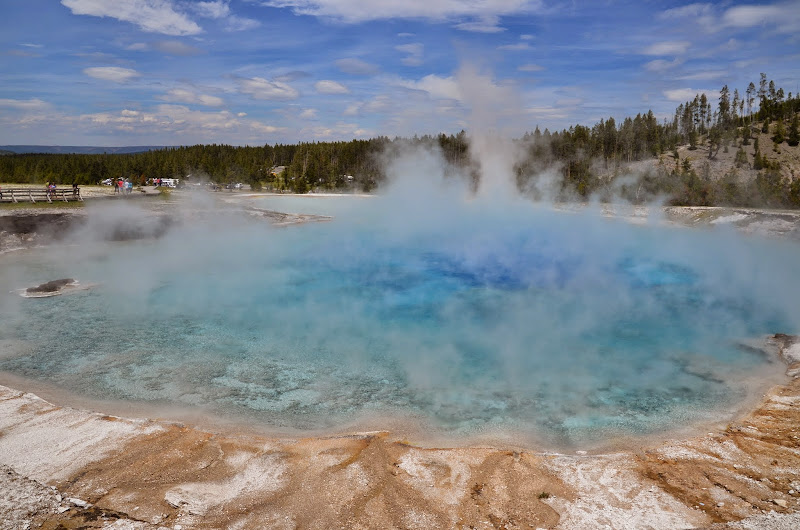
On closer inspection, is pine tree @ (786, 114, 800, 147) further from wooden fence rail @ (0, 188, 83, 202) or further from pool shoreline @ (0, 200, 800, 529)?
wooden fence rail @ (0, 188, 83, 202)

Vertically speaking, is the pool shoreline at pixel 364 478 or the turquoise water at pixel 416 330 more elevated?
the turquoise water at pixel 416 330

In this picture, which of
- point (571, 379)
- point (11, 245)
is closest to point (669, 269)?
point (571, 379)

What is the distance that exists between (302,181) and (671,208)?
3023cm

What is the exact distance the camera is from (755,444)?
5461 mm

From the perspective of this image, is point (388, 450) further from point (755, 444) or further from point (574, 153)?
point (574, 153)

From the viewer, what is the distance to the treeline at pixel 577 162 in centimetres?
3119

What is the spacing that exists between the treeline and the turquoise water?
584 inches

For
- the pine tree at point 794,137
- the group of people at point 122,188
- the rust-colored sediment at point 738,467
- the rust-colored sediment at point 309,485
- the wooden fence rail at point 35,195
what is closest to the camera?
the rust-colored sediment at point 309,485

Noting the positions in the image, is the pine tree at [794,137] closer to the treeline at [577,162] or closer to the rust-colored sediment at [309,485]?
the treeline at [577,162]

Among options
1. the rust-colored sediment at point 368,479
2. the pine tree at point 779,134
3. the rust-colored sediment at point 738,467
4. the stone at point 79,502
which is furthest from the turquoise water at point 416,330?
the pine tree at point 779,134

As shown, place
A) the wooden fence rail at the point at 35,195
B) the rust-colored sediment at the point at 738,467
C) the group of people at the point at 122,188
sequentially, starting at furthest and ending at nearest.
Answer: the group of people at the point at 122,188, the wooden fence rail at the point at 35,195, the rust-colored sediment at the point at 738,467

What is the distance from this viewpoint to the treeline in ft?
102

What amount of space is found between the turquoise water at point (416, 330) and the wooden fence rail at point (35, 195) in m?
4.95

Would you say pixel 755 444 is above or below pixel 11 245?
below
